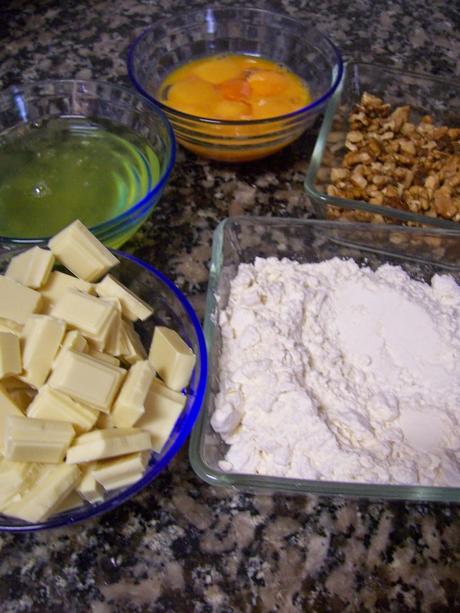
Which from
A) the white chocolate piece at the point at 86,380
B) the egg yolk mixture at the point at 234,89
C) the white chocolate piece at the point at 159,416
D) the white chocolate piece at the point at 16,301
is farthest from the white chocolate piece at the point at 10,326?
the egg yolk mixture at the point at 234,89

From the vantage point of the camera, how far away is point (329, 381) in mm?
975

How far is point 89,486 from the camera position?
0.80m

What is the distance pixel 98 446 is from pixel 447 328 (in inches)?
25.1

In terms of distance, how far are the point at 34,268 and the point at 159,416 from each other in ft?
1.01

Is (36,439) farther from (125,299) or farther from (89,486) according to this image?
(125,299)

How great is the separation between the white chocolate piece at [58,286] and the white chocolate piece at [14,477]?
0.84 feet

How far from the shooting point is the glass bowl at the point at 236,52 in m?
1.27

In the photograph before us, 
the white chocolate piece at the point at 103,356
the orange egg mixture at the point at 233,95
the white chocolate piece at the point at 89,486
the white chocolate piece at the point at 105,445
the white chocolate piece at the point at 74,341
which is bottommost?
the white chocolate piece at the point at 89,486

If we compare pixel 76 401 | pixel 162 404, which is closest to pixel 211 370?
pixel 162 404

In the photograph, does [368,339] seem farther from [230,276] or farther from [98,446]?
[98,446]

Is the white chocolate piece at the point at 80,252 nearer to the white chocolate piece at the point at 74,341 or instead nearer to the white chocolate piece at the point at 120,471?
the white chocolate piece at the point at 74,341

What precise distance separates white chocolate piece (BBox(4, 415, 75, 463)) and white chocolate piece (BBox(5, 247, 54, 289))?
235 mm

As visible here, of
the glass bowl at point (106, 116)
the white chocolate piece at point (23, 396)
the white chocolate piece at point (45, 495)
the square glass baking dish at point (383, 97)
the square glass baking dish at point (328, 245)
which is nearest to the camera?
the white chocolate piece at point (45, 495)

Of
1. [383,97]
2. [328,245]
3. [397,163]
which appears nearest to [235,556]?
[328,245]
